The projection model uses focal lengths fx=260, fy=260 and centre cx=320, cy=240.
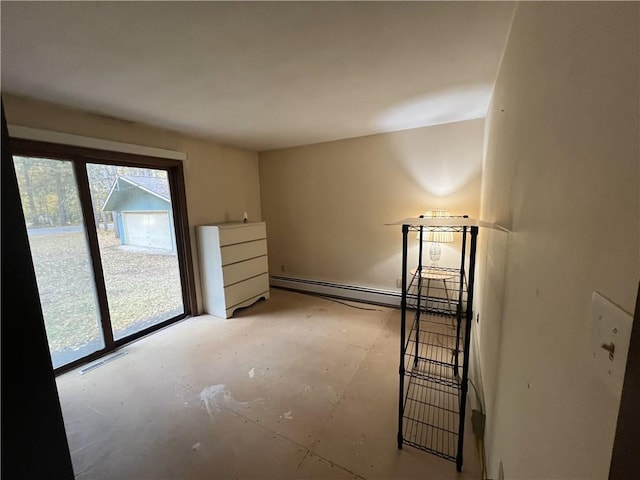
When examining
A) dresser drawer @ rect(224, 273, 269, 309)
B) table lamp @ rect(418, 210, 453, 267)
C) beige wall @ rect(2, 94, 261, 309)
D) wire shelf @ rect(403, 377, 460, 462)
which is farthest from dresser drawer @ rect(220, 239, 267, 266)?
wire shelf @ rect(403, 377, 460, 462)

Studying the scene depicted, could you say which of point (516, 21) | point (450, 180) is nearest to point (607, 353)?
point (516, 21)

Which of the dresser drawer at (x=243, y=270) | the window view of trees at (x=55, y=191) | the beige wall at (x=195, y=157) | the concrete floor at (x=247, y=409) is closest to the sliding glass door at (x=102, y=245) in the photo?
the window view of trees at (x=55, y=191)

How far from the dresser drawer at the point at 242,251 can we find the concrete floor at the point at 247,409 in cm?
85

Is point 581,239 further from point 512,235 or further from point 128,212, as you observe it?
point 128,212

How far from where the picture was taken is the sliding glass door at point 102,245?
210 cm

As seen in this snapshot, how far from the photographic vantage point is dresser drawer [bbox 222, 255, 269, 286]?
3.20 meters

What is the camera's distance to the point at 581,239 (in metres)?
0.47

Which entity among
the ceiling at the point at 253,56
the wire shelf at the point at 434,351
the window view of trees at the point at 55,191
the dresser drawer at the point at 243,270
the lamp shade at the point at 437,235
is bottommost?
the wire shelf at the point at 434,351

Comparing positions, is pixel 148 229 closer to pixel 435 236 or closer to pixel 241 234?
pixel 241 234

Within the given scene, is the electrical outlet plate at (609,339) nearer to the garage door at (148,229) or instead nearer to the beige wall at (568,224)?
the beige wall at (568,224)

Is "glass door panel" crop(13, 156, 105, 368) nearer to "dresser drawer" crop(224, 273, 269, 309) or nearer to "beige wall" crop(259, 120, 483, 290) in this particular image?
"dresser drawer" crop(224, 273, 269, 309)

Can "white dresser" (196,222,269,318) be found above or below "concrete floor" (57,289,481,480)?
above

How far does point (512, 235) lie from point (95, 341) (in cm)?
337

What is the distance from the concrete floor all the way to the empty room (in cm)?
2
